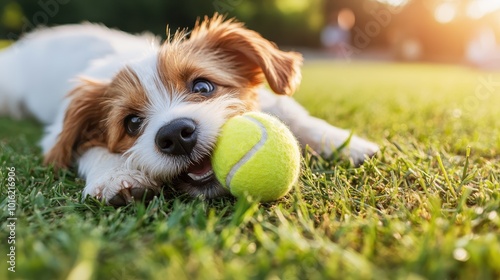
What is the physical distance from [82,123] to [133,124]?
0.68 m

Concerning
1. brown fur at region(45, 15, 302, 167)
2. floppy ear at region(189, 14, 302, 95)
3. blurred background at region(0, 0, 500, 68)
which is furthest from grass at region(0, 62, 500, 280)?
blurred background at region(0, 0, 500, 68)

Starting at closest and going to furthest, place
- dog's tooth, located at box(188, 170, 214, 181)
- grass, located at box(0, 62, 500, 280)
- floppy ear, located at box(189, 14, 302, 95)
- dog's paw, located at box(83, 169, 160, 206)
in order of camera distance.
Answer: grass, located at box(0, 62, 500, 280) → dog's paw, located at box(83, 169, 160, 206) → dog's tooth, located at box(188, 170, 214, 181) → floppy ear, located at box(189, 14, 302, 95)

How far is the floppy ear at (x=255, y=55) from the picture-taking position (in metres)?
3.87

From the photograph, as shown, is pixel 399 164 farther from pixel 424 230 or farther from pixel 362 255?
pixel 362 255

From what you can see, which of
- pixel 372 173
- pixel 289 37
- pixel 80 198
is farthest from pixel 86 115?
pixel 289 37

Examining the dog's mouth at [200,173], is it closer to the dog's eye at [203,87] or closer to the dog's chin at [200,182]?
the dog's chin at [200,182]

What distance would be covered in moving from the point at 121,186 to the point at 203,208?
2.10ft

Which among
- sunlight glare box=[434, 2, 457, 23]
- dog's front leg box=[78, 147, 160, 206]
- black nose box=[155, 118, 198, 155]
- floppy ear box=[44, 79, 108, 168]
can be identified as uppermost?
black nose box=[155, 118, 198, 155]

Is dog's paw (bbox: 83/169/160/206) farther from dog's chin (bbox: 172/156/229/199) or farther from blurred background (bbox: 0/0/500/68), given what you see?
blurred background (bbox: 0/0/500/68)

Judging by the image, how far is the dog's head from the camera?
2967 mm

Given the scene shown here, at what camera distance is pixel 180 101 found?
3.43m

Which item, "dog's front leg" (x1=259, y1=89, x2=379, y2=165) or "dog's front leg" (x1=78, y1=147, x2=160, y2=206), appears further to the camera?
"dog's front leg" (x1=259, y1=89, x2=379, y2=165)

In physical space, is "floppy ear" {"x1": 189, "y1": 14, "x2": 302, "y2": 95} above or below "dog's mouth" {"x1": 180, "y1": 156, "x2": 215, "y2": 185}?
above

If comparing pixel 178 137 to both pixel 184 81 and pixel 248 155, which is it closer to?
pixel 248 155
